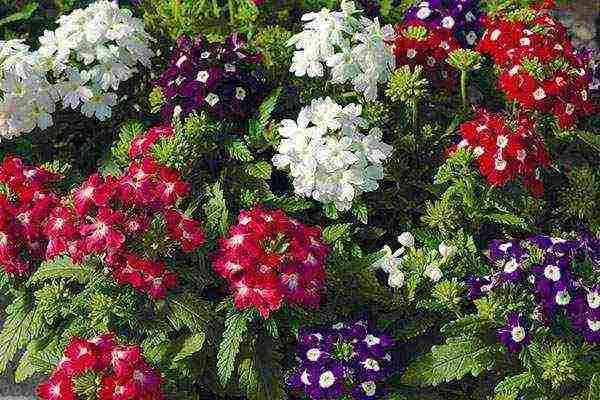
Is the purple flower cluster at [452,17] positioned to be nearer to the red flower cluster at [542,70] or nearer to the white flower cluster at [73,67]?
the red flower cluster at [542,70]

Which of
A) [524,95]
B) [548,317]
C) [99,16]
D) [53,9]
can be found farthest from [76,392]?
[53,9]

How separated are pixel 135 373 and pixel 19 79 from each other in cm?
142

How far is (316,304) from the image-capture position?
278 cm

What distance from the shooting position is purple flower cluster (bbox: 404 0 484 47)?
12.3ft

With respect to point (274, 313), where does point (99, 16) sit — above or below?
above

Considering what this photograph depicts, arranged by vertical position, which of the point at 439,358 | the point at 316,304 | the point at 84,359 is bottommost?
the point at 439,358

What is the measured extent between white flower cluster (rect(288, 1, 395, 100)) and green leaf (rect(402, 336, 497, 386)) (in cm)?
102

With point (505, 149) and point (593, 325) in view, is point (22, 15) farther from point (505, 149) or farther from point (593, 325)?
point (593, 325)

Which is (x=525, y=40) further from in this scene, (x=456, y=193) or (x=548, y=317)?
(x=548, y=317)

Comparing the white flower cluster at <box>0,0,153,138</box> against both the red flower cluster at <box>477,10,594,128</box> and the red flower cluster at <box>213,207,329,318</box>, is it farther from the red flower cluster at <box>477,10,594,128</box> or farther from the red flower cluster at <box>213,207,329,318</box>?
the red flower cluster at <box>477,10,594,128</box>

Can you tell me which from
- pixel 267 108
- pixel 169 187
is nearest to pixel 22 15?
pixel 267 108

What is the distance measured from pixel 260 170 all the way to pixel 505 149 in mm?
867

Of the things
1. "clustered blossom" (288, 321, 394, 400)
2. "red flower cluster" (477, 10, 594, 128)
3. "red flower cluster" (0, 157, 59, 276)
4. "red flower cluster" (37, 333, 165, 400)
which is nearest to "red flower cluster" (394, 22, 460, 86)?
"red flower cluster" (477, 10, 594, 128)

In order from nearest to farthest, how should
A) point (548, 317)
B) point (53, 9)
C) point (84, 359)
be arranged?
point (84, 359) < point (548, 317) < point (53, 9)
